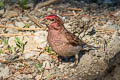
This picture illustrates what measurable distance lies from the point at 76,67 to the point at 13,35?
1783 millimetres

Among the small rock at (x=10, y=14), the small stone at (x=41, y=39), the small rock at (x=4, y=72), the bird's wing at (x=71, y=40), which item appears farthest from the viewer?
the small rock at (x=10, y=14)

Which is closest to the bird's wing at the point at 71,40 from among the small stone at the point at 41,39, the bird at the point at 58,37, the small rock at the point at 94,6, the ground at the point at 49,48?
the bird at the point at 58,37

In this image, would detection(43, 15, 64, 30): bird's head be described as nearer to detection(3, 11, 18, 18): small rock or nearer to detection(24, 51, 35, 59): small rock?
detection(24, 51, 35, 59): small rock

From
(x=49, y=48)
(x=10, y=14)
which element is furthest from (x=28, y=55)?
(x=10, y=14)

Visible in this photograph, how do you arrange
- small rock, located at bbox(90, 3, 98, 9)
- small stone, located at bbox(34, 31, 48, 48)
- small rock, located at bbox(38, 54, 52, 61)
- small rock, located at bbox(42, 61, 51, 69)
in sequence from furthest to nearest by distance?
small rock, located at bbox(90, 3, 98, 9) → small stone, located at bbox(34, 31, 48, 48) → small rock, located at bbox(38, 54, 52, 61) → small rock, located at bbox(42, 61, 51, 69)

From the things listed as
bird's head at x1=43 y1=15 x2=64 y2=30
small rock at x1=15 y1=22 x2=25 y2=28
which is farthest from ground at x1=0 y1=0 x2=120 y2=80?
bird's head at x1=43 y1=15 x2=64 y2=30

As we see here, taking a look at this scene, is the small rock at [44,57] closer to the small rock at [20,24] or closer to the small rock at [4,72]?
the small rock at [4,72]

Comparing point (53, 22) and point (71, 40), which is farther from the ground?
point (53, 22)

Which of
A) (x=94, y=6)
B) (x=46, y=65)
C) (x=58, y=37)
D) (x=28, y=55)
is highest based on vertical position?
(x=94, y=6)

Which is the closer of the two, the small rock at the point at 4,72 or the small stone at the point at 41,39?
the small rock at the point at 4,72

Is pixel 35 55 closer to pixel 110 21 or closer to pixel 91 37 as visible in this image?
pixel 91 37

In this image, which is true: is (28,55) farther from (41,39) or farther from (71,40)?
(71,40)

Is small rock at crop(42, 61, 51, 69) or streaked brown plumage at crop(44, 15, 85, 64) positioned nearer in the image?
streaked brown plumage at crop(44, 15, 85, 64)

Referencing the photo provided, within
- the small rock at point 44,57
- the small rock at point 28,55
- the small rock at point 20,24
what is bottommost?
the small rock at point 44,57
